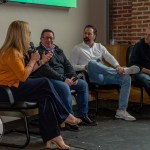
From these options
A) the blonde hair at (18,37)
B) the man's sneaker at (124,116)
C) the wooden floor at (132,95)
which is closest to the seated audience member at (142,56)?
the wooden floor at (132,95)

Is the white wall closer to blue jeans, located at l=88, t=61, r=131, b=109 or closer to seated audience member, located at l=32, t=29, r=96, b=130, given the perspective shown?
seated audience member, located at l=32, t=29, r=96, b=130

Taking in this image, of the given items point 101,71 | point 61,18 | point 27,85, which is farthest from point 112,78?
point 27,85

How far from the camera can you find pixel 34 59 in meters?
3.22

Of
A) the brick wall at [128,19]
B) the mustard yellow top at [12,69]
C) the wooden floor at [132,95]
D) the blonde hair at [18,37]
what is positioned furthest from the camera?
the brick wall at [128,19]

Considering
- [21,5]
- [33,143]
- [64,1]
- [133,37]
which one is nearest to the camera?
[33,143]

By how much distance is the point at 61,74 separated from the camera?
13.1ft

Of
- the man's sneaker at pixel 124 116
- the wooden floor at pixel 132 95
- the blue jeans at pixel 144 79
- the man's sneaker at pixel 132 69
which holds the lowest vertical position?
the man's sneaker at pixel 124 116

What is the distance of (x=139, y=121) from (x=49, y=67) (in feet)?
4.42

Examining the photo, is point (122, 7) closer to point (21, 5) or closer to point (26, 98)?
point (21, 5)

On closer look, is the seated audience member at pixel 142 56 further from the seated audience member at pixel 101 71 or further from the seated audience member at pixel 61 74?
the seated audience member at pixel 61 74

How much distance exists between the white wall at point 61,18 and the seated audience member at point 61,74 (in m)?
0.49

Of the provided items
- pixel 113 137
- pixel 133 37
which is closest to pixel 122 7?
pixel 133 37

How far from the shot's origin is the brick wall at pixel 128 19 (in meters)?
5.39

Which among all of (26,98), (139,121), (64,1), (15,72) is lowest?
(139,121)
